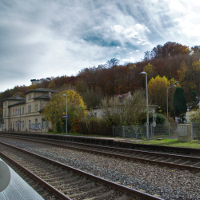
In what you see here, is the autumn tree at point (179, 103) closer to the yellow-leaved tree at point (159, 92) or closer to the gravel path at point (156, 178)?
the yellow-leaved tree at point (159, 92)

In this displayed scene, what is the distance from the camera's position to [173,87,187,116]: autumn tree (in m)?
46.0

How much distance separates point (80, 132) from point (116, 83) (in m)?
39.3

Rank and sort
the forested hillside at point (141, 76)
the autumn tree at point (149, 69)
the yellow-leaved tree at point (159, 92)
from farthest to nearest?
the autumn tree at point (149, 69) < the forested hillside at point (141, 76) < the yellow-leaved tree at point (159, 92)

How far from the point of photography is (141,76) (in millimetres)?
65062

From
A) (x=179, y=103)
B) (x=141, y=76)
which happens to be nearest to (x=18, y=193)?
(x=179, y=103)

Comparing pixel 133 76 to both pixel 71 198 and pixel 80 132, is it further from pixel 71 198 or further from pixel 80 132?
pixel 71 198

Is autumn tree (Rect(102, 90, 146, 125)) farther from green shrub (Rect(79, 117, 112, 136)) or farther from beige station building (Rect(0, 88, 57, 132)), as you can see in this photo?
beige station building (Rect(0, 88, 57, 132))

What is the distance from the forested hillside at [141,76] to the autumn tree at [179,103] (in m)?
12.5

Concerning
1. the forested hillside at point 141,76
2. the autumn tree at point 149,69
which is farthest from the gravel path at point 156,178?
the autumn tree at point 149,69

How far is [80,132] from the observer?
30.5 metres

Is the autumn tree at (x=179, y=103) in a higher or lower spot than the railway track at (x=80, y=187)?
higher

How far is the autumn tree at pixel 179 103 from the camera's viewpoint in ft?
151

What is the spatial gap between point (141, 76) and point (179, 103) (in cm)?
2128

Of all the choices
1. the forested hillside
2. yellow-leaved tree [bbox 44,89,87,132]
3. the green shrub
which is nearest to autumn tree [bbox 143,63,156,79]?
the forested hillside
